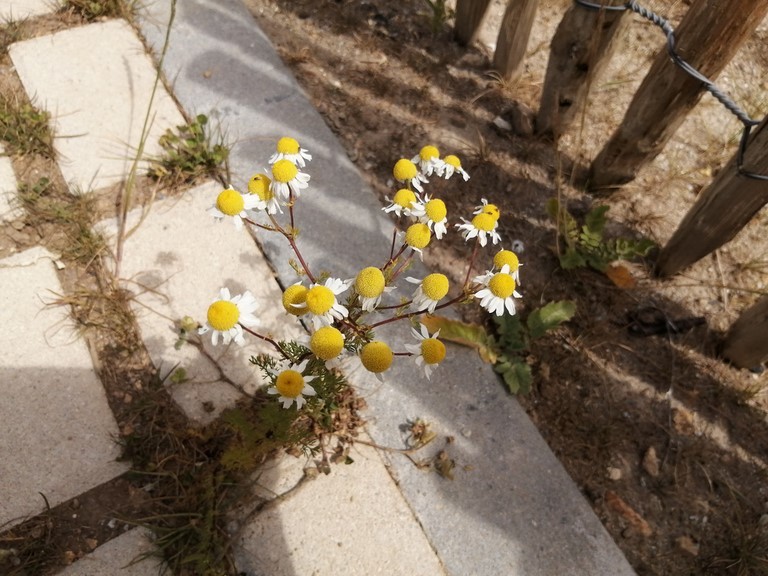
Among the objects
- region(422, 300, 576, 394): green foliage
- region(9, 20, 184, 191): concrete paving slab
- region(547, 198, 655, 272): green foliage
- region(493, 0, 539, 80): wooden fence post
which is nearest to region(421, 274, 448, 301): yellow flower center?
region(422, 300, 576, 394): green foliage

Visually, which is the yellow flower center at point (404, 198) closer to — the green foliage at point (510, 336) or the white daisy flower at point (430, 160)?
the white daisy flower at point (430, 160)

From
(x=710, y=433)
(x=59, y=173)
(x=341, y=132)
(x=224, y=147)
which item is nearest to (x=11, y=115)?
(x=59, y=173)

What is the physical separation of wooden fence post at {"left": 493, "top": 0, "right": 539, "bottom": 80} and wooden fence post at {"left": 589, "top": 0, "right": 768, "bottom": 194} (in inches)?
28.7

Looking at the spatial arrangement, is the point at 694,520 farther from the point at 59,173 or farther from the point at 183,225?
the point at 59,173

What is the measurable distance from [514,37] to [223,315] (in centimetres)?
223

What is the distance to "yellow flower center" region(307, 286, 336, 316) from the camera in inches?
50.4

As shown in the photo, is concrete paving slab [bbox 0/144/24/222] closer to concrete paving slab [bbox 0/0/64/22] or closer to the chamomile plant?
concrete paving slab [bbox 0/0/64/22]

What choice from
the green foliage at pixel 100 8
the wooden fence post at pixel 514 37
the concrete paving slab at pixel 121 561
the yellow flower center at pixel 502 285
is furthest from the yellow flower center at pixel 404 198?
the green foliage at pixel 100 8

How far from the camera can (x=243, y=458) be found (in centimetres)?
172

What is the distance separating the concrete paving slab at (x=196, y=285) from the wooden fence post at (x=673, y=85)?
1.69 metres

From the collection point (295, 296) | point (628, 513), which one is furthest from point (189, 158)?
point (628, 513)

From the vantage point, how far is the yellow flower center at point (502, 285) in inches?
55.2

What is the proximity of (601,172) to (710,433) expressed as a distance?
1280mm

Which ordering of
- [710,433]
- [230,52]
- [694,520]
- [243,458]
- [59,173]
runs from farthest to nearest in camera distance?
[230,52] → [59,173] → [710,433] → [694,520] → [243,458]
